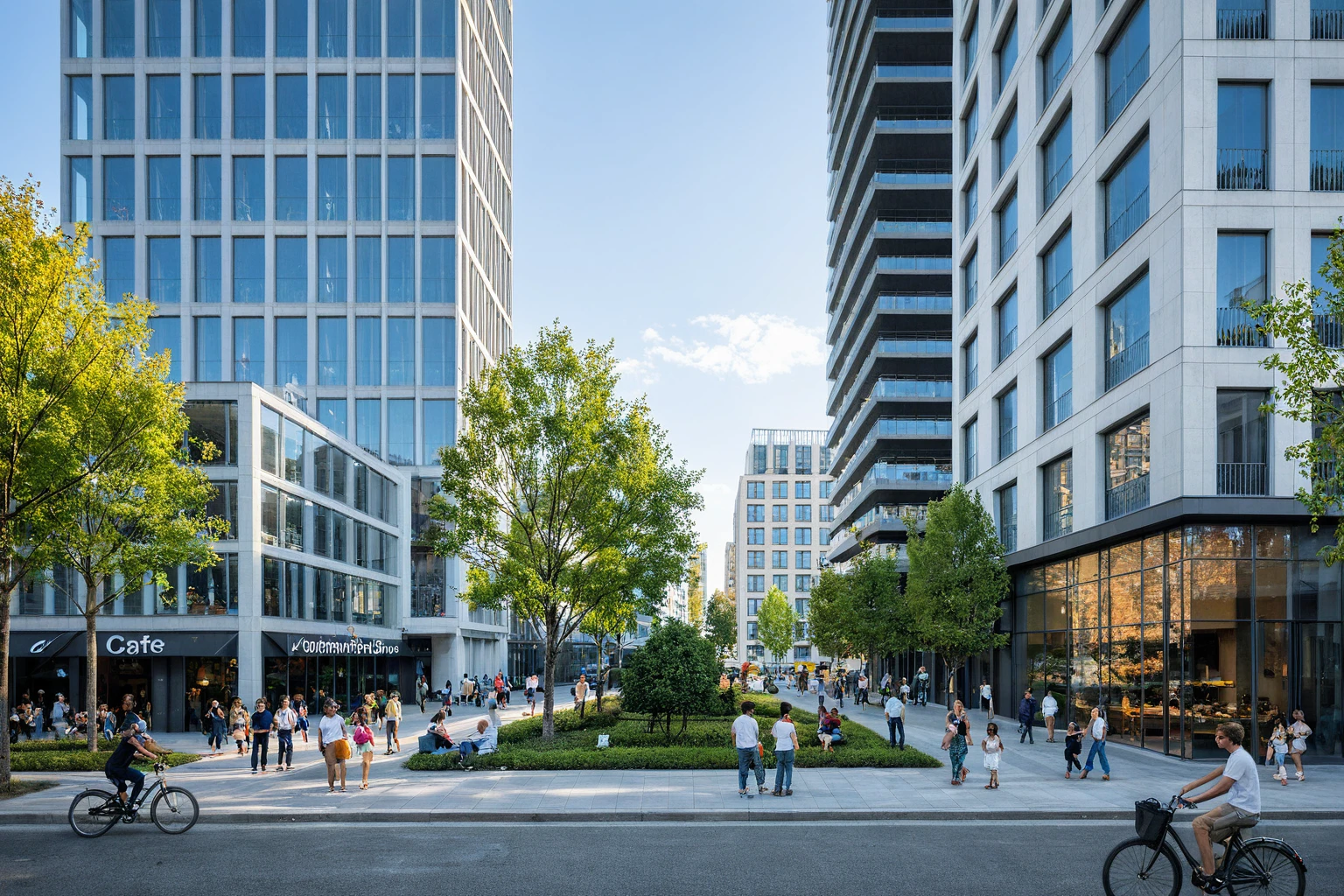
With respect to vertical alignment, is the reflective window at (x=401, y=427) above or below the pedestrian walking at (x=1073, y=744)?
above

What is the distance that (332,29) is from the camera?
5881 centimetres

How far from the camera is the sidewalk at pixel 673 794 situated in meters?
17.4

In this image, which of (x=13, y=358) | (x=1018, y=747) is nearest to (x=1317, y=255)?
(x=1018, y=747)

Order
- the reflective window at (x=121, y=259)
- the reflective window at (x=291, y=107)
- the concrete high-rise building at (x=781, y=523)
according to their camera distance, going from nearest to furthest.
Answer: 1. the reflective window at (x=121, y=259)
2. the reflective window at (x=291, y=107)
3. the concrete high-rise building at (x=781, y=523)

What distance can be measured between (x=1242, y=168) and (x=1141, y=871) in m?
20.5

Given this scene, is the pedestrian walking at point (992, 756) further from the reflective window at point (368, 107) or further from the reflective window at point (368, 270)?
the reflective window at point (368, 107)

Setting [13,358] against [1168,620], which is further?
[1168,620]

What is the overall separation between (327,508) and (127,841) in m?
31.2

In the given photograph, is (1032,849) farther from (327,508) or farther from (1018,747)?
(327,508)

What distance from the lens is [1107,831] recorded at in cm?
1605

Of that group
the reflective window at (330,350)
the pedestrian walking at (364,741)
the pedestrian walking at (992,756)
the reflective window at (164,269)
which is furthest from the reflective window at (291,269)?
the pedestrian walking at (992,756)

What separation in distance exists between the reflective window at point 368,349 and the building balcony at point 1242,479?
46.3m

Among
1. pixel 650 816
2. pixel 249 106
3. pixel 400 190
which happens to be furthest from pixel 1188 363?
pixel 249 106

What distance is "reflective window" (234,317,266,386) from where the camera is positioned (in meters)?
57.2
